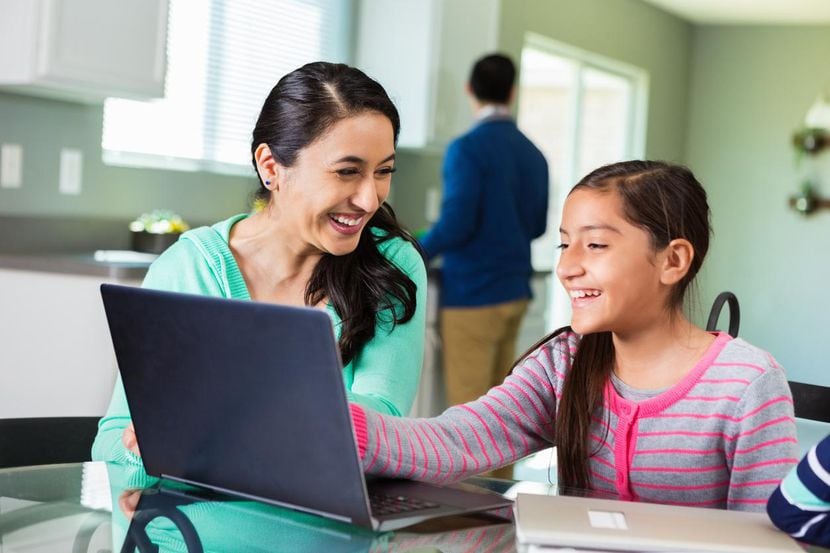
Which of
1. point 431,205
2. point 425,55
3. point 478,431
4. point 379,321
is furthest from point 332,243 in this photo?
point 431,205

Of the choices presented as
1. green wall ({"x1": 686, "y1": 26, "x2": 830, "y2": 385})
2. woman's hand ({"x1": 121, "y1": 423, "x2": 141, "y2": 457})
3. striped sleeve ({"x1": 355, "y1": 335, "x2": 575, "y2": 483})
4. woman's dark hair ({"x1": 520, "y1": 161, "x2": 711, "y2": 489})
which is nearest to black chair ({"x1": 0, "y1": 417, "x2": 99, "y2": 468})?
woman's hand ({"x1": 121, "y1": 423, "x2": 141, "y2": 457})

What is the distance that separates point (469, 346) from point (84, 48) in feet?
5.25

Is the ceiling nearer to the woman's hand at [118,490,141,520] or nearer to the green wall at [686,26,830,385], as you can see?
the green wall at [686,26,830,385]

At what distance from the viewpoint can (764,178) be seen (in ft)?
28.0

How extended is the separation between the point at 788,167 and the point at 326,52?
4772 millimetres

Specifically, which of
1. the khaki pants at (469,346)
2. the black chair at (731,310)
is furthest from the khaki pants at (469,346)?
the black chair at (731,310)

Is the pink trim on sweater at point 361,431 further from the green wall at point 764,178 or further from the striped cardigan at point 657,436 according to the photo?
the green wall at point 764,178

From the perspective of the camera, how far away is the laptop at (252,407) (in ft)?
3.39

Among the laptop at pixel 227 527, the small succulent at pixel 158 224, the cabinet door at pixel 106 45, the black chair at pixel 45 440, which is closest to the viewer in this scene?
the laptop at pixel 227 527

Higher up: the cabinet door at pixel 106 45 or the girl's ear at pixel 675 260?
the cabinet door at pixel 106 45

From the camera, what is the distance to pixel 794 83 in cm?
841

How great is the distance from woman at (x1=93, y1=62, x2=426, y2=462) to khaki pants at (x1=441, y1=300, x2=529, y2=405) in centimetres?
210

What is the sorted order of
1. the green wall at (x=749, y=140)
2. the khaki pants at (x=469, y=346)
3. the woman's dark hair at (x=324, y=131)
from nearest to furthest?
the woman's dark hair at (x=324, y=131)
the khaki pants at (x=469, y=346)
the green wall at (x=749, y=140)

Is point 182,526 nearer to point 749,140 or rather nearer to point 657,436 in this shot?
point 657,436
